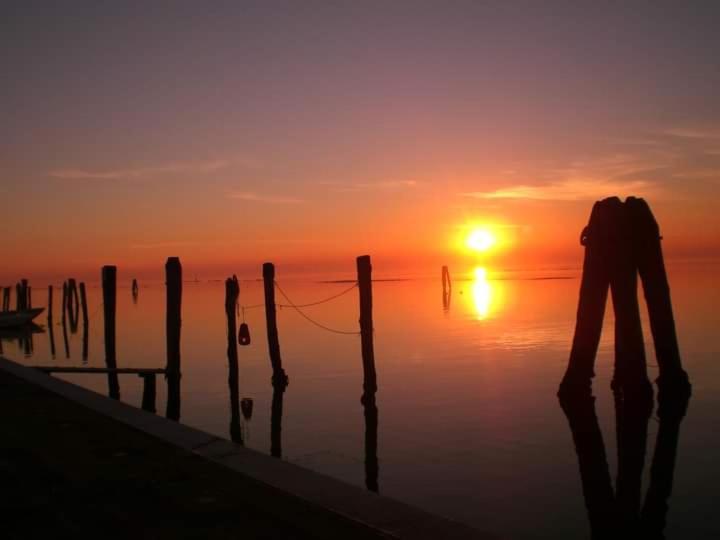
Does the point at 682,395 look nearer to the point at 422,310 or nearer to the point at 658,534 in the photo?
the point at 658,534

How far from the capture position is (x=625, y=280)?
12.5 meters

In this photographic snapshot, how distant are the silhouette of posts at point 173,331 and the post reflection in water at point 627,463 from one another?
9.68m

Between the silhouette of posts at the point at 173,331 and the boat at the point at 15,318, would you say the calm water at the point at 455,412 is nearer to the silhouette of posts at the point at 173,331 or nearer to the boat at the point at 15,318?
the silhouette of posts at the point at 173,331

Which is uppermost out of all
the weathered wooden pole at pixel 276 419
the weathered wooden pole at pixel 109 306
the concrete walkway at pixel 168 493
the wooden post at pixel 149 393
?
the weathered wooden pole at pixel 109 306

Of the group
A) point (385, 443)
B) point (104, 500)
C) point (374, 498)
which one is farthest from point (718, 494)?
point (104, 500)

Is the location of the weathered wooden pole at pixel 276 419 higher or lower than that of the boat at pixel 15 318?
lower

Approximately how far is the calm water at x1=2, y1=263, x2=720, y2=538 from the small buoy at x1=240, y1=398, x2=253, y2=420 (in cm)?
21

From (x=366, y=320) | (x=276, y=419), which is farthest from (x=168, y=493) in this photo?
(x=366, y=320)

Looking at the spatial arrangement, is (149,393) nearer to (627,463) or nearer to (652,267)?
(627,463)

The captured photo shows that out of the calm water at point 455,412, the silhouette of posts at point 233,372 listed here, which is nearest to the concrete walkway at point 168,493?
the calm water at point 455,412

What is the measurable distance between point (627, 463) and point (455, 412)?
4901 millimetres

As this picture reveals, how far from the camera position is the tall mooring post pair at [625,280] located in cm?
1241

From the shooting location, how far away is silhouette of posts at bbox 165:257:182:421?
16234 mm

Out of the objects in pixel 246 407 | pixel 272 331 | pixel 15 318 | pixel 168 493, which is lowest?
pixel 246 407
